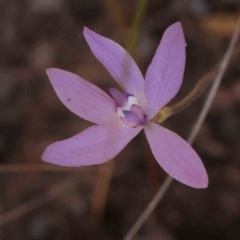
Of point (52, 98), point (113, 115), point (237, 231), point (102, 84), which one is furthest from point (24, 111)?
point (113, 115)

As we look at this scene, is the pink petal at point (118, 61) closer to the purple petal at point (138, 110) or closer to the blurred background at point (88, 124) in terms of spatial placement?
the purple petal at point (138, 110)

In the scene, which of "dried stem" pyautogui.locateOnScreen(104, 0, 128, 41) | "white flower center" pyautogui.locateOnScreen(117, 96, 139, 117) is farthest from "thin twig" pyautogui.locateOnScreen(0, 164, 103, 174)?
"white flower center" pyautogui.locateOnScreen(117, 96, 139, 117)

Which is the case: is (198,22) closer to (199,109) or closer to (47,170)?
(199,109)

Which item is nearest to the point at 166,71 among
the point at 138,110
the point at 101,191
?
the point at 138,110

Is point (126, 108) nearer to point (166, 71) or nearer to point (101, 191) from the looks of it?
point (166, 71)

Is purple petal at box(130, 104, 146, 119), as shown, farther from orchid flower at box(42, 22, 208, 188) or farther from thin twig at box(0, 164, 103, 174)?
thin twig at box(0, 164, 103, 174)
